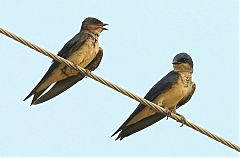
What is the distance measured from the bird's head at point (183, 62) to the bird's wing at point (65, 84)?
2.96ft

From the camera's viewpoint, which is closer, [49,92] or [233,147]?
[233,147]

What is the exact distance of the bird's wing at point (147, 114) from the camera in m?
11.1

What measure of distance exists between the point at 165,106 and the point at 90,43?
1.20m

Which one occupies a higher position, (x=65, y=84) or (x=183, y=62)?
(x=183, y=62)

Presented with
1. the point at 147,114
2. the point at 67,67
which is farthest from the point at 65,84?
the point at 147,114

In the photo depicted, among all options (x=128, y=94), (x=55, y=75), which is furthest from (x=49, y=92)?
(x=128, y=94)

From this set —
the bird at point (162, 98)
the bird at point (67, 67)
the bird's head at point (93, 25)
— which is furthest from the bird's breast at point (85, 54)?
the bird at point (162, 98)

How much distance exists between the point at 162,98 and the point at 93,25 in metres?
1.45

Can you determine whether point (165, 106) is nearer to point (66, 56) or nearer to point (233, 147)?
point (66, 56)

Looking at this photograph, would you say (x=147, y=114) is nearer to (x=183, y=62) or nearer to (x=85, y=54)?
(x=183, y=62)

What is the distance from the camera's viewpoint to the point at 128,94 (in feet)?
30.4

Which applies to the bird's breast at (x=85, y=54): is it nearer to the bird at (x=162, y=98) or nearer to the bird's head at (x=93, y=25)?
the bird's head at (x=93, y=25)

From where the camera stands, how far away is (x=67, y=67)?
458 inches

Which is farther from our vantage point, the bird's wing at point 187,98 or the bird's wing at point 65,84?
the bird's wing at point 65,84
